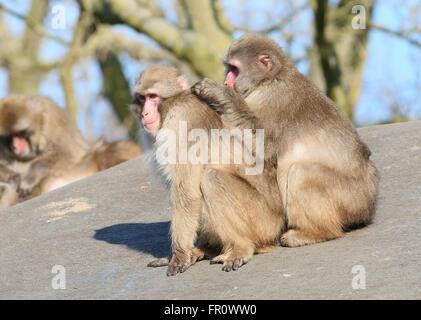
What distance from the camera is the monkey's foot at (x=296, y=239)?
6.73 meters

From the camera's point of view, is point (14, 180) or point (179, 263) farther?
point (14, 180)

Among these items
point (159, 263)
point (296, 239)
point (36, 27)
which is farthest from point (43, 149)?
point (296, 239)

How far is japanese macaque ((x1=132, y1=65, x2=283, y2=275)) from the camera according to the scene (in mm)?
6414

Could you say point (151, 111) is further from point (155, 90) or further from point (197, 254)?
point (197, 254)

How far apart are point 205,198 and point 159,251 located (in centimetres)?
99

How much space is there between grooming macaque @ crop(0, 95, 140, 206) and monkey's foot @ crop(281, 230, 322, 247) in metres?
5.81

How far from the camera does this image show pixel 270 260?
6.52m

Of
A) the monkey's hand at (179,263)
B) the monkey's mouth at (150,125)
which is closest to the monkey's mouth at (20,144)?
the monkey's mouth at (150,125)

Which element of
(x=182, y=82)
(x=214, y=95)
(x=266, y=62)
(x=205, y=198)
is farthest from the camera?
(x=266, y=62)

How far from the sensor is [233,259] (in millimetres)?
6430

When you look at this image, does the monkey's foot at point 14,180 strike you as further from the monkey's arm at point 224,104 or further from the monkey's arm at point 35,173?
the monkey's arm at point 224,104

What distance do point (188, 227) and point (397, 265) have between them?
53.2 inches
